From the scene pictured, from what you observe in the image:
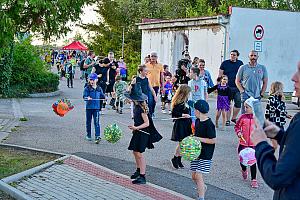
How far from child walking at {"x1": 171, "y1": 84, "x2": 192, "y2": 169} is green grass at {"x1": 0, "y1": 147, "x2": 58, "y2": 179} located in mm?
2223

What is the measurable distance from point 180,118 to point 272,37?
62.8 ft

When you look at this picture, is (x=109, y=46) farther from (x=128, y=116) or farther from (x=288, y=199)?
(x=288, y=199)

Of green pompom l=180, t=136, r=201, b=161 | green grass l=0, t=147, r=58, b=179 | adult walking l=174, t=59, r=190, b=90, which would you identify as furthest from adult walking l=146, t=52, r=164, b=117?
green pompom l=180, t=136, r=201, b=161

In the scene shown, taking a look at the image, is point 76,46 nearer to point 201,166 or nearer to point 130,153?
point 130,153

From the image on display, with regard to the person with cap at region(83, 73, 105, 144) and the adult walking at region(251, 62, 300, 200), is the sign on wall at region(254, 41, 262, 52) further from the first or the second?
the adult walking at region(251, 62, 300, 200)

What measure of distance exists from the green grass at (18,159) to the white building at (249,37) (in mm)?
17457

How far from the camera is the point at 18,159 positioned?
9.68m

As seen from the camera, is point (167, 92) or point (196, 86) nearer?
point (196, 86)

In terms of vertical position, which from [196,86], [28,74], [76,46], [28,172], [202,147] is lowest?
[28,172]

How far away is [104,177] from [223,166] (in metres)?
2.50

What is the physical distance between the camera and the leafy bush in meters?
23.5

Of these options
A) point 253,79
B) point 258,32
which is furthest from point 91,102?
point 258,32

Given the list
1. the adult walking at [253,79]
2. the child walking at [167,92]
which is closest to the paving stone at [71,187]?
the adult walking at [253,79]

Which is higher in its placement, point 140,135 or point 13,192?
point 140,135
